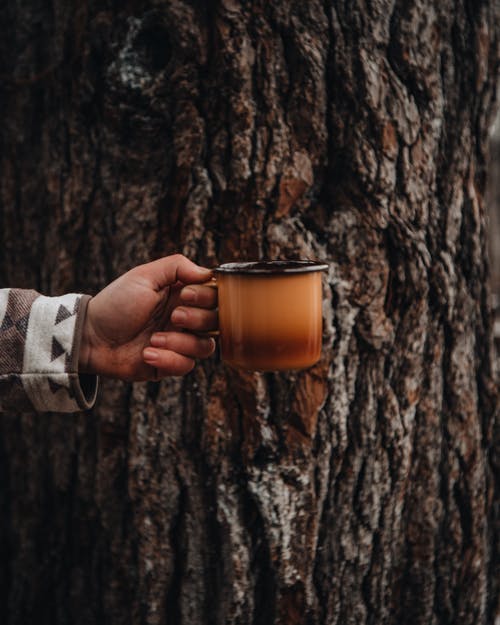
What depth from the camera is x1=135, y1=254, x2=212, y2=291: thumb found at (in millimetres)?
1334

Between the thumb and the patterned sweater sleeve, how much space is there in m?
0.18

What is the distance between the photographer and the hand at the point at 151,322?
52.9 inches

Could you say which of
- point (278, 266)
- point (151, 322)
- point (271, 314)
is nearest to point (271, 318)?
point (271, 314)

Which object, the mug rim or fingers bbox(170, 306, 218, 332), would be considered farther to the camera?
fingers bbox(170, 306, 218, 332)

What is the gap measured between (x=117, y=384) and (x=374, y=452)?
732 mm

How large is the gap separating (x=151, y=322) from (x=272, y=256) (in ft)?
1.16

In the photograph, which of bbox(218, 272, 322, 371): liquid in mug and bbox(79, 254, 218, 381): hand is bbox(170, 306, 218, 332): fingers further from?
bbox(218, 272, 322, 371): liquid in mug

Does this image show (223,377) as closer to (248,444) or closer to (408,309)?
(248,444)

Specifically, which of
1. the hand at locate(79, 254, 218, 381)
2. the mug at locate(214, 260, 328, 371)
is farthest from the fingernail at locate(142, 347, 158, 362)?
the mug at locate(214, 260, 328, 371)

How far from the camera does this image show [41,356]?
1.37m

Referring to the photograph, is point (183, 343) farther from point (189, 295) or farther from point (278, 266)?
point (278, 266)

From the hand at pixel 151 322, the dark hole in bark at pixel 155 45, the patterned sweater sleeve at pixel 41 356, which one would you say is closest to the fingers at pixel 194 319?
the hand at pixel 151 322

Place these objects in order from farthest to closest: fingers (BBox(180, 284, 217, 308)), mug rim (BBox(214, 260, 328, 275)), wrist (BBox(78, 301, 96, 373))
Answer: wrist (BBox(78, 301, 96, 373)) < fingers (BBox(180, 284, 217, 308)) < mug rim (BBox(214, 260, 328, 275))

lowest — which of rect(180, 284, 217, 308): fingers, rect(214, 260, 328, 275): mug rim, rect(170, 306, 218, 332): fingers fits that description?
rect(170, 306, 218, 332): fingers
